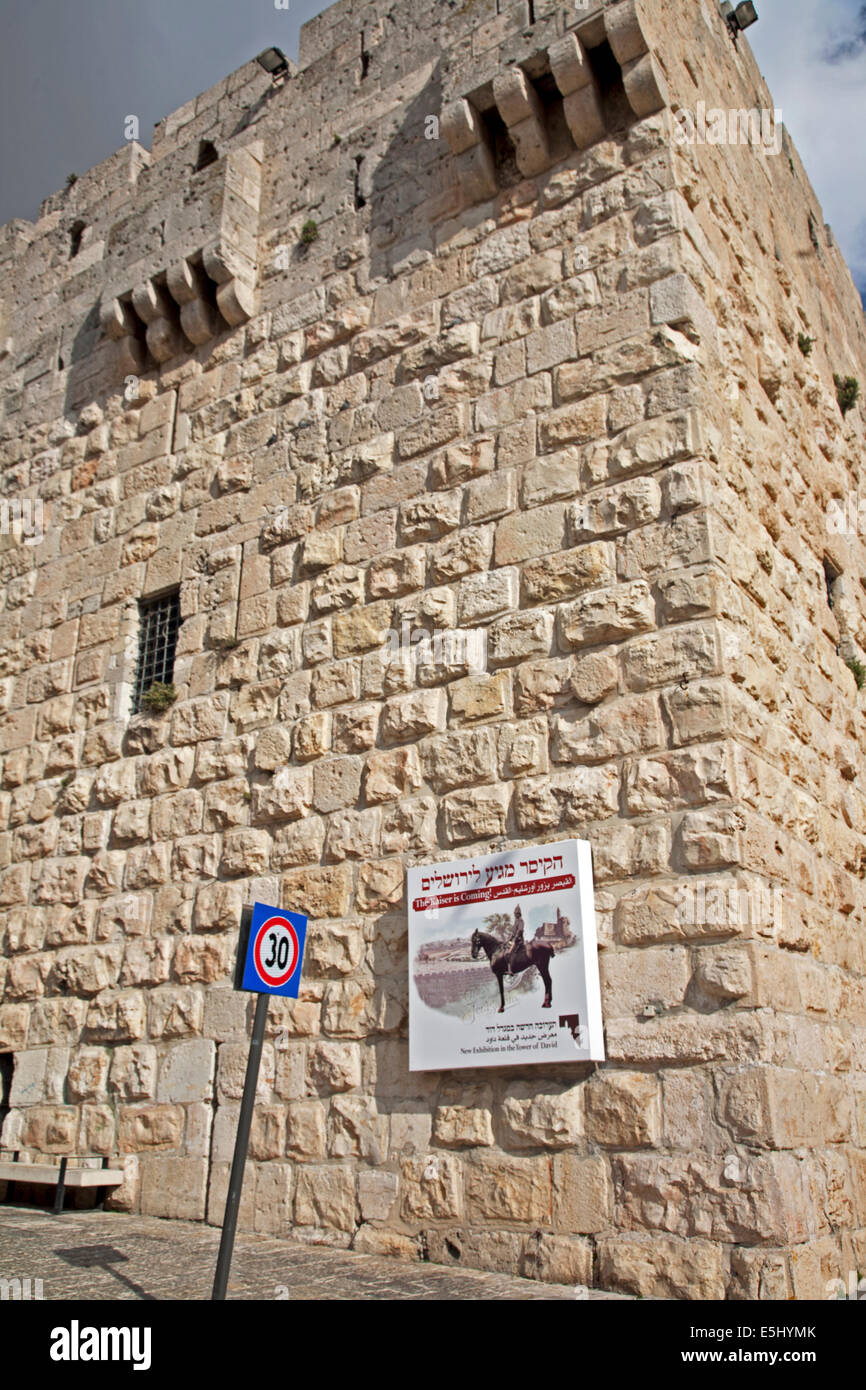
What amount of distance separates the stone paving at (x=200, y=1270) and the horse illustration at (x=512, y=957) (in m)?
1.08

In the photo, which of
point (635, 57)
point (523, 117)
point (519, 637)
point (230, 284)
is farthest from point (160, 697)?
point (635, 57)

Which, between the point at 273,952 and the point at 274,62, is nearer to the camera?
the point at 273,952

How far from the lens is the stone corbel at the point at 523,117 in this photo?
6.33 meters

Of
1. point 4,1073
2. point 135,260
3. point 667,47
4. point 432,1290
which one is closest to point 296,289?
point 135,260

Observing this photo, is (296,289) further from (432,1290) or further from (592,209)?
(432,1290)

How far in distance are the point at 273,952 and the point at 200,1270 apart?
1545mm

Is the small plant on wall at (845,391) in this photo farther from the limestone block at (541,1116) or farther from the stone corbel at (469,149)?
the limestone block at (541,1116)

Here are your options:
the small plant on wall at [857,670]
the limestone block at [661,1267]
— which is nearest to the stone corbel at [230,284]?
the small plant on wall at [857,670]

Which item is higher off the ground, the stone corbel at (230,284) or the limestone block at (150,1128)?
the stone corbel at (230,284)

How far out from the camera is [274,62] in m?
8.52

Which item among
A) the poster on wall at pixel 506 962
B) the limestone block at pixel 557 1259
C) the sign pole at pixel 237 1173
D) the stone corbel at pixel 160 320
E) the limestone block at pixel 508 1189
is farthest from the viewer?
the stone corbel at pixel 160 320

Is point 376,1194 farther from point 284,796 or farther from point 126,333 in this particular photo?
point 126,333

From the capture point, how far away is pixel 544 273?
6152 mm

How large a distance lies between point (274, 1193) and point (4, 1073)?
254cm
